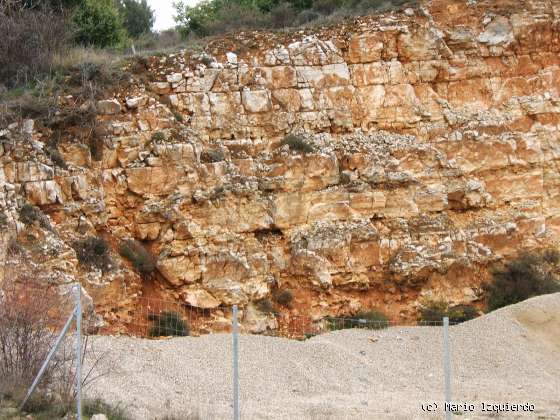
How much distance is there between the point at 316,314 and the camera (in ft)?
70.0

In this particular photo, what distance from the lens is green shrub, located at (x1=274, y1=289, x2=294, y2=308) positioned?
69.5 feet

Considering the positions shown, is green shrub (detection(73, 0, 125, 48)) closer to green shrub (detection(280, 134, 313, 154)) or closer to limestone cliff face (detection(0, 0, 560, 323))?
limestone cliff face (detection(0, 0, 560, 323))

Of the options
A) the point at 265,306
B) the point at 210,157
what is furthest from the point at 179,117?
the point at 265,306

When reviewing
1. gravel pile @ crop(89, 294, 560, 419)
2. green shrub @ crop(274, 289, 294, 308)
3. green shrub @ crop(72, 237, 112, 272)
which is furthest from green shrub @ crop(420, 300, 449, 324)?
green shrub @ crop(72, 237, 112, 272)

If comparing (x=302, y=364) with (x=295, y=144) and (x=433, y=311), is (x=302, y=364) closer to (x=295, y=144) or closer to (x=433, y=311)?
(x=433, y=311)

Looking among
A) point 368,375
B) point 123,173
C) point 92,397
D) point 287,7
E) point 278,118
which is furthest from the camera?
point 287,7

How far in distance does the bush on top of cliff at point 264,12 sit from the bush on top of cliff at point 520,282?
6950 mm

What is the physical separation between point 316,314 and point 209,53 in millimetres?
6480

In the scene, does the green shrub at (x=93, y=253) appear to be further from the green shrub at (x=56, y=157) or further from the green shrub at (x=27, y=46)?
the green shrub at (x=27, y=46)

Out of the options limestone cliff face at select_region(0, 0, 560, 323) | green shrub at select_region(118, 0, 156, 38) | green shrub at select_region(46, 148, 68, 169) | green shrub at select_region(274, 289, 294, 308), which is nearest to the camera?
green shrub at select_region(46, 148, 68, 169)

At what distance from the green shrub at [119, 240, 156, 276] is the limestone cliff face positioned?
26 centimetres

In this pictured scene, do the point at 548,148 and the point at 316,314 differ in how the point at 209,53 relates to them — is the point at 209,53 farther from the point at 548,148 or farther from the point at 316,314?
the point at 548,148

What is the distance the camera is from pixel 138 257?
791 inches

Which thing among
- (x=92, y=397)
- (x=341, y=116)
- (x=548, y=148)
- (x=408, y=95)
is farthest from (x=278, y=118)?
(x=92, y=397)
